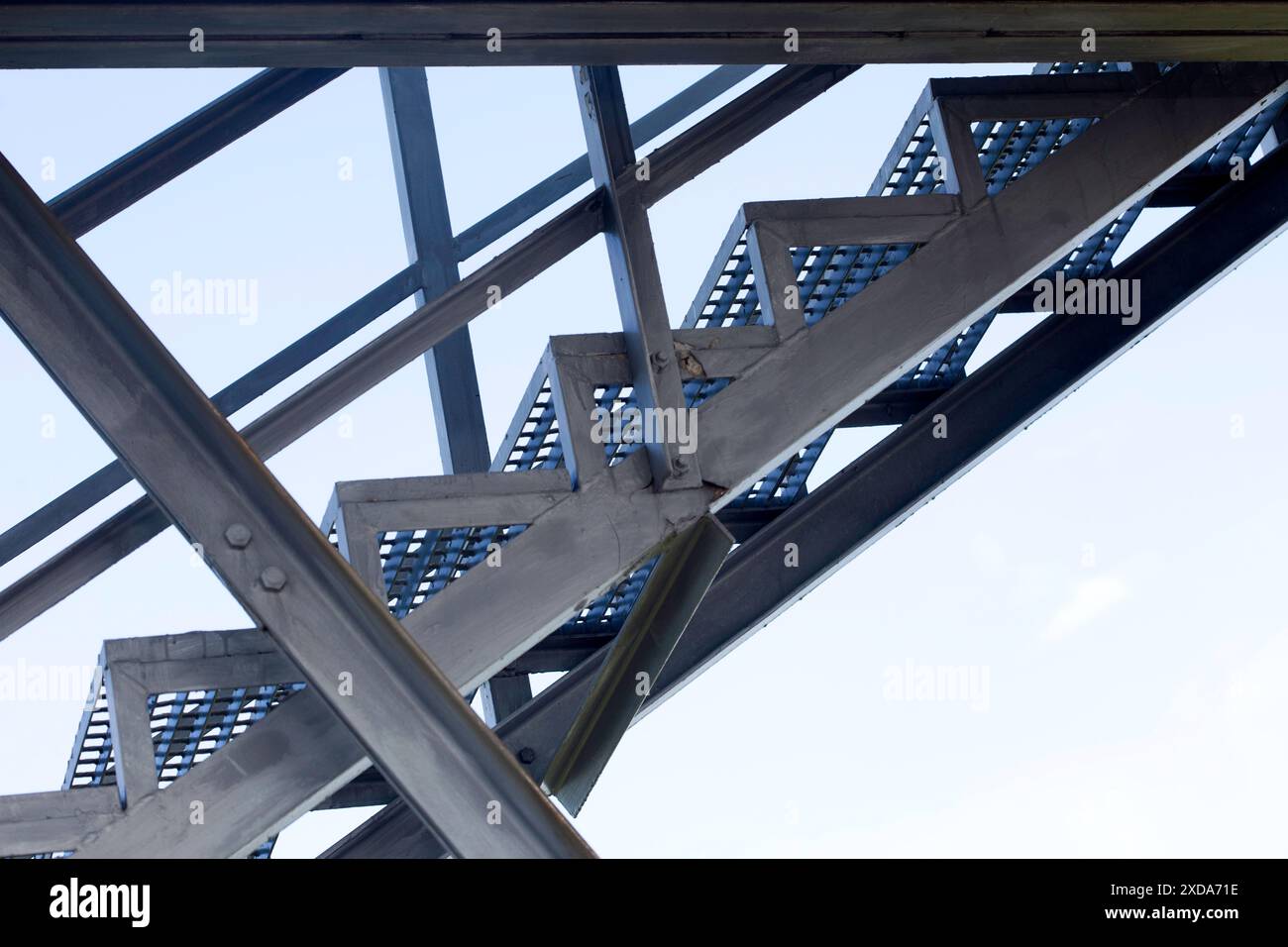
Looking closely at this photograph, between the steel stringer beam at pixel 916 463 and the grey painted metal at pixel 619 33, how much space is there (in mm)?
1711

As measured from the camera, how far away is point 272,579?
404 cm

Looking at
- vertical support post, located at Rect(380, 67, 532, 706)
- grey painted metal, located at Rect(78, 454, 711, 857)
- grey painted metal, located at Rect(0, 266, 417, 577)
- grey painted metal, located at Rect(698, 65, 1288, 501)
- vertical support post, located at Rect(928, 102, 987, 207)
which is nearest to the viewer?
grey painted metal, located at Rect(78, 454, 711, 857)

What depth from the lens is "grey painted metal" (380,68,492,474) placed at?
7.61m

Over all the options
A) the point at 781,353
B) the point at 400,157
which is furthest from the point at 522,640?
the point at 400,157

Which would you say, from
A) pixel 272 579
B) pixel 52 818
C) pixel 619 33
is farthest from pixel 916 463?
pixel 52 818

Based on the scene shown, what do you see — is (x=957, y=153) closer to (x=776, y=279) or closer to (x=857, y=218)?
(x=857, y=218)

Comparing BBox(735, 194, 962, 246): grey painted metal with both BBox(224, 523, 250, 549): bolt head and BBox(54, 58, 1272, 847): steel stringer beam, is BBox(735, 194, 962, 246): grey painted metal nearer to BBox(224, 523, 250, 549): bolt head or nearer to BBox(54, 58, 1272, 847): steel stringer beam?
BBox(54, 58, 1272, 847): steel stringer beam

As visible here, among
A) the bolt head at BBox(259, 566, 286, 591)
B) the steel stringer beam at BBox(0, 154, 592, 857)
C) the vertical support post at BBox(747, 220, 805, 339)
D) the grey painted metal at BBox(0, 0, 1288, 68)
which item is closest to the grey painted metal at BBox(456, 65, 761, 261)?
the vertical support post at BBox(747, 220, 805, 339)

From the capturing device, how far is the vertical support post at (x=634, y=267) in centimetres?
482

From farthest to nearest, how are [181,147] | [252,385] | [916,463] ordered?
[916,463] < [252,385] < [181,147]

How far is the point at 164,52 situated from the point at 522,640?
182 cm

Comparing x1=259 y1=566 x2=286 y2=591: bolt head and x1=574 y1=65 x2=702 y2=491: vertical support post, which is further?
x1=574 y1=65 x2=702 y2=491: vertical support post

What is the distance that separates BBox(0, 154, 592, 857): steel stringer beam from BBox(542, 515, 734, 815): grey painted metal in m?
0.99

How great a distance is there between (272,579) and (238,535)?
134 mm
